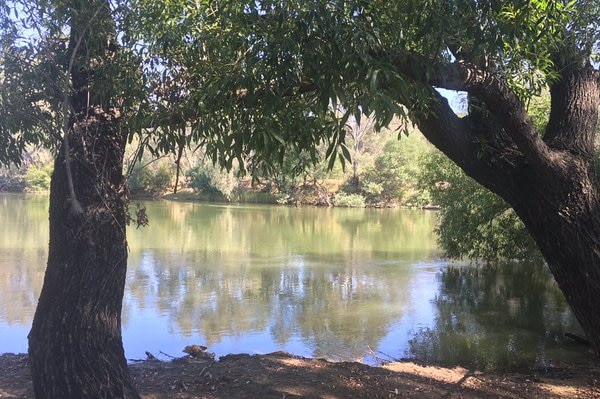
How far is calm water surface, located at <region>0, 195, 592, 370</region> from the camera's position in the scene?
26.2ft

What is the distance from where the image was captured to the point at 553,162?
12.6 feet

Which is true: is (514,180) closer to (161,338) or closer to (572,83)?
(572,83)

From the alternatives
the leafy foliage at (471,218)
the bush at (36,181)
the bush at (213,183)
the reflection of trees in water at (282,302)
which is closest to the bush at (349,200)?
the bush at (213,183)

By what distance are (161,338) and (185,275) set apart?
5.65 m

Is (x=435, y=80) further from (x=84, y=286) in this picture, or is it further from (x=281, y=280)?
(x=281, y=280)

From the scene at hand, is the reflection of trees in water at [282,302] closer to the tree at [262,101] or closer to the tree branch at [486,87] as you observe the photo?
the tree at [262,101]

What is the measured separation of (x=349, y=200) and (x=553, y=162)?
133 feet

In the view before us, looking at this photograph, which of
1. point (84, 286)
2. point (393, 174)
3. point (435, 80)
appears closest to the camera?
point (84, 286)

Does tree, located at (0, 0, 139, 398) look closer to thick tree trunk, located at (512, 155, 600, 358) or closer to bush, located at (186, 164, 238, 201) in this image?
thick tree trunk, located at (512, 155, 600, 358)

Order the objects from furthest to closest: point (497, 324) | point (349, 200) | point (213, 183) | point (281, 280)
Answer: point (213, 183), point (349, 200), point (281, 280), point (497, 324)

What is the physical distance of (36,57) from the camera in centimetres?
330

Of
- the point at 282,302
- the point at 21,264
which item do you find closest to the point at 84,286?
the point at 282,302

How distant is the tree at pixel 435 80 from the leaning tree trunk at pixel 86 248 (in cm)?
37

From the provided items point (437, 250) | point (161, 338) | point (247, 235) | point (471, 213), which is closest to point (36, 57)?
point (161, 338)
